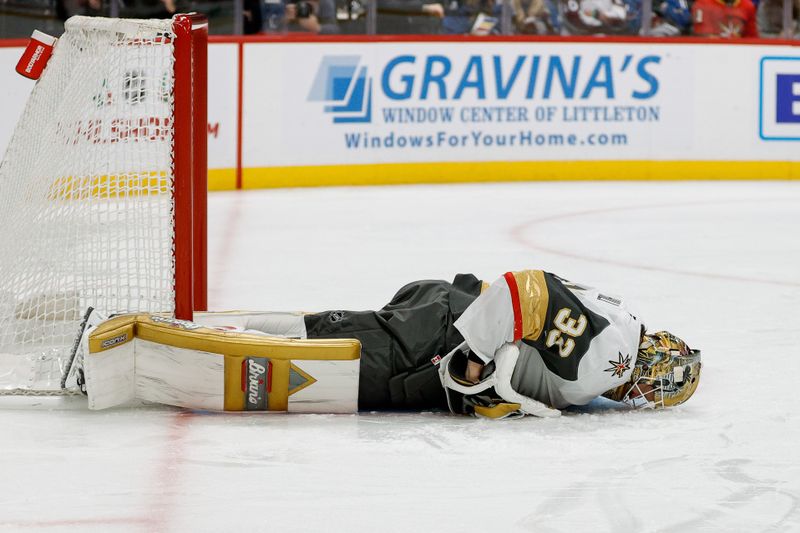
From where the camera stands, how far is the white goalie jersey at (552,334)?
3.01 meters

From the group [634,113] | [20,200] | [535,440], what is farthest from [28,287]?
[634,113]

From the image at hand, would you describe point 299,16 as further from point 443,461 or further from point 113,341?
point 443,461

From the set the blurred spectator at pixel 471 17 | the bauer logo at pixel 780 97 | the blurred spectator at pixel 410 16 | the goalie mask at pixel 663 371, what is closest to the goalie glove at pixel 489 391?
the goalie mask at pixel 663 371

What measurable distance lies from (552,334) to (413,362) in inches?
14.3

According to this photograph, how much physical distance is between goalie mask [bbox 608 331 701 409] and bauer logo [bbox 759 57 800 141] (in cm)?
724

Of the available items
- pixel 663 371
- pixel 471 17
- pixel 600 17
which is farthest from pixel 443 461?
pixel 600 17

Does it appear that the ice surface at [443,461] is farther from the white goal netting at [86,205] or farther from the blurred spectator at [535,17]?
the blurred spectator at [535,17]

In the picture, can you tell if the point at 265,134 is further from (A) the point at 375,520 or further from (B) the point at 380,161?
(A) the point at 375,520

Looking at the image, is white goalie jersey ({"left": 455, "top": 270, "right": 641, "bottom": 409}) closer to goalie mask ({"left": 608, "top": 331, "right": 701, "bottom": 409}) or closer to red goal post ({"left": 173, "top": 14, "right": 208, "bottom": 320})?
goalie mask ({"left": 608, "top": 331, "right": 701, "bottom": 409})

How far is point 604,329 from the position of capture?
3053mm

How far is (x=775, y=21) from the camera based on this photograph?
398 inches

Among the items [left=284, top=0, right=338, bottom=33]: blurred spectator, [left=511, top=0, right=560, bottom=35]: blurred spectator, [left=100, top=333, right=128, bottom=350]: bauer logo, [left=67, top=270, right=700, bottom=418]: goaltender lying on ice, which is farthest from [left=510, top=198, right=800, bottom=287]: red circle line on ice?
[left=100, top=333, right=128, bottom=350]: bauer logo

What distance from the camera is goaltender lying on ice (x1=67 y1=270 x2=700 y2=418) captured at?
120 inches

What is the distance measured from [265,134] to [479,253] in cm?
330
